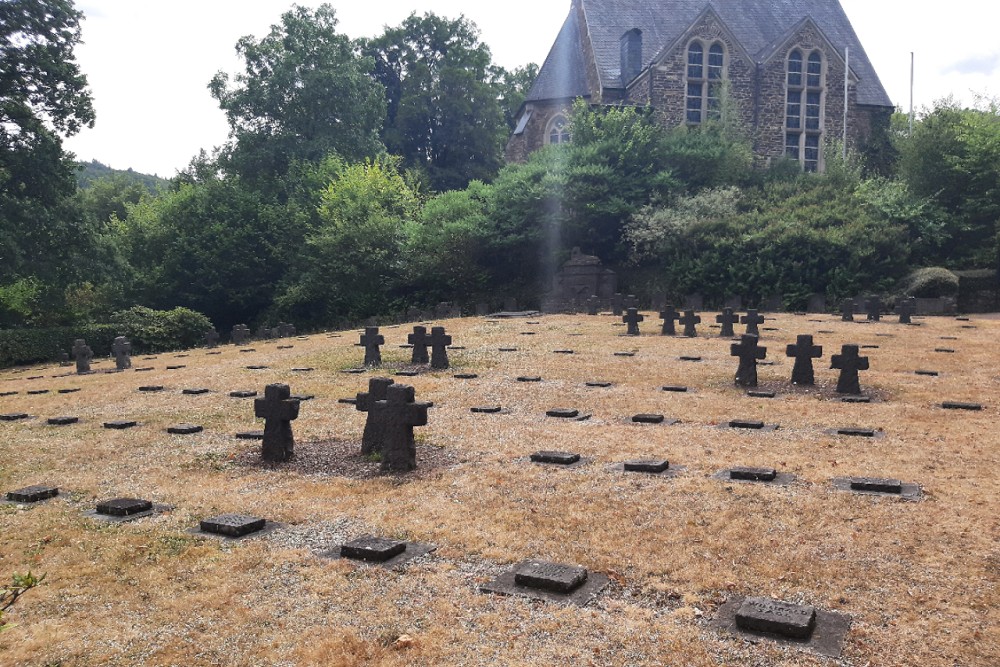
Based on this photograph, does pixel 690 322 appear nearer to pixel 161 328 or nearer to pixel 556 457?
pixel 556 457

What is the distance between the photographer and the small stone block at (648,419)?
10.2m

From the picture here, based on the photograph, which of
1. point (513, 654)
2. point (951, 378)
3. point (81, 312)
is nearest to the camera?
Result: point (513, 654)

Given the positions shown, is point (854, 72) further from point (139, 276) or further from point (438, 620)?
point (438, 620)

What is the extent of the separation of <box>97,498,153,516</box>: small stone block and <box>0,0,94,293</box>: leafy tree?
25438 millimetres

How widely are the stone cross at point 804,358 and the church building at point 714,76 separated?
1190 inches

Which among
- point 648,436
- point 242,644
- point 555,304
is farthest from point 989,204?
point 242,644

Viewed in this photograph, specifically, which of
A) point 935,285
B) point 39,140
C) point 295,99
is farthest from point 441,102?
point 935,285

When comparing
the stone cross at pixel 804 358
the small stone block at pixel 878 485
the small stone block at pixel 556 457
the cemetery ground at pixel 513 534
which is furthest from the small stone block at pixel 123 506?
the stone cross at pixel 804 358

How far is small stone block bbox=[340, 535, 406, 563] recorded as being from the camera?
5.38 m

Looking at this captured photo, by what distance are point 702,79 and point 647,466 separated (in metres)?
39.4

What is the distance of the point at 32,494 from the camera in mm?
7152

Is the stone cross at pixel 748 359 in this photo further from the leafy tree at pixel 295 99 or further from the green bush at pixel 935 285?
the leafy tree at pixel 295 99

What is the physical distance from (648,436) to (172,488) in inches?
208

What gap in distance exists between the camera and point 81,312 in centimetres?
3228
